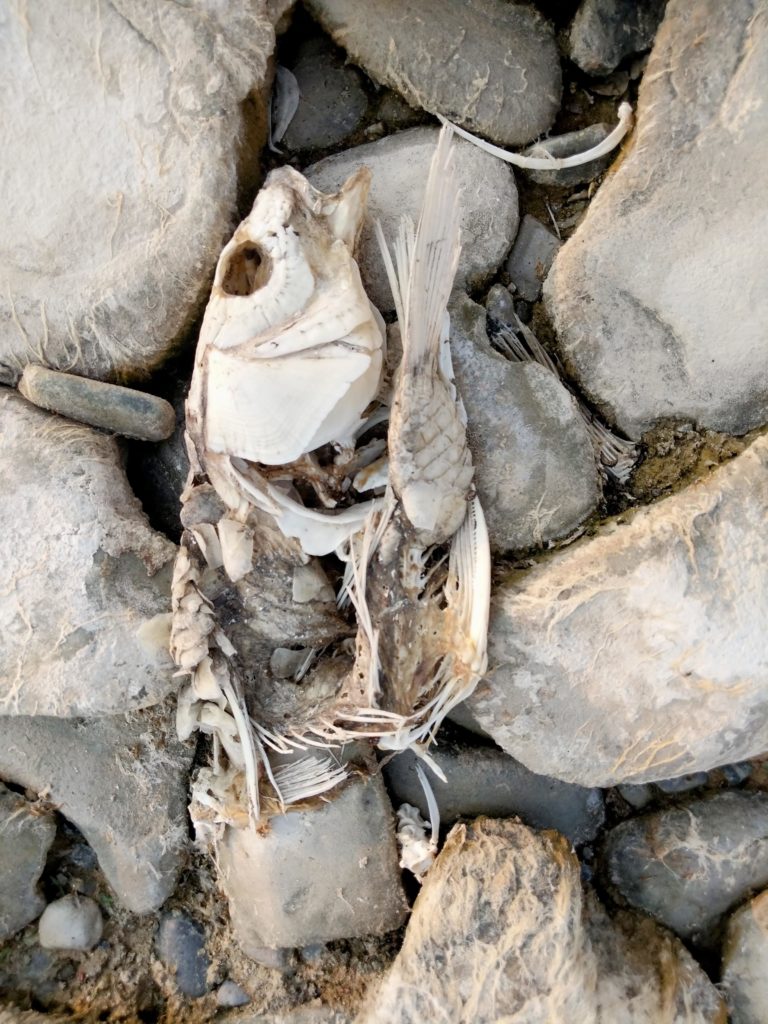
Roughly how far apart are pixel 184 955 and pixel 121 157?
255 centimetres

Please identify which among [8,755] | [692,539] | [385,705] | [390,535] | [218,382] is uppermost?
[692,539]

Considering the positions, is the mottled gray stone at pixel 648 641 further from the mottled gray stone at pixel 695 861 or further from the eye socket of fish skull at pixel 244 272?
the eye socket of fish skull at pixel 244 272

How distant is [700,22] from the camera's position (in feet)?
6.91

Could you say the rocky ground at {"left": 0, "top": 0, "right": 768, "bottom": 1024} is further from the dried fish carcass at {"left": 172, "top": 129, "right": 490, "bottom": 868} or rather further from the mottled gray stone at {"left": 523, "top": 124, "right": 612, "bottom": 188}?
Answer: the dried fish carcass at {"left": 172, "top": 129, "right": 490, "bottom": 868}

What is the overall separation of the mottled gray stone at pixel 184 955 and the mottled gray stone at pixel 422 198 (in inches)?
85.4

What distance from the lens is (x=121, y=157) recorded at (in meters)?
2.33

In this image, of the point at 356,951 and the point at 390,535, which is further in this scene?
the point at 356,951

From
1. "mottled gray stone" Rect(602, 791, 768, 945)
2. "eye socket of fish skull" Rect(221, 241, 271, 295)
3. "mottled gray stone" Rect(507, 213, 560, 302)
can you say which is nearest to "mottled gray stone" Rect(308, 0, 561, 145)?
"mottled gray stone" Rect(507, 213, 560, 302)

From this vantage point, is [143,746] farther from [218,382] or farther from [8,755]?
[218,382]

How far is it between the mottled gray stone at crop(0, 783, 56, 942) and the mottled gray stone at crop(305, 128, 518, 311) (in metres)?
2.00

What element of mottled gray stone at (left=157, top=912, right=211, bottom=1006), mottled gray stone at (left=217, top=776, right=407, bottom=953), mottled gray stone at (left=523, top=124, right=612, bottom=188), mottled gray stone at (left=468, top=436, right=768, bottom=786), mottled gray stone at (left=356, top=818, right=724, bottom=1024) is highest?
mottled gray stone at (left=523, top=124, right=612, bottom=188)

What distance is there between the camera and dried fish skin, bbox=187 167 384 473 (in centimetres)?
197

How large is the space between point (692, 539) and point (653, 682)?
410 millimetres

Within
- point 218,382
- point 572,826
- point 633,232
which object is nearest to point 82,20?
point 218,382
